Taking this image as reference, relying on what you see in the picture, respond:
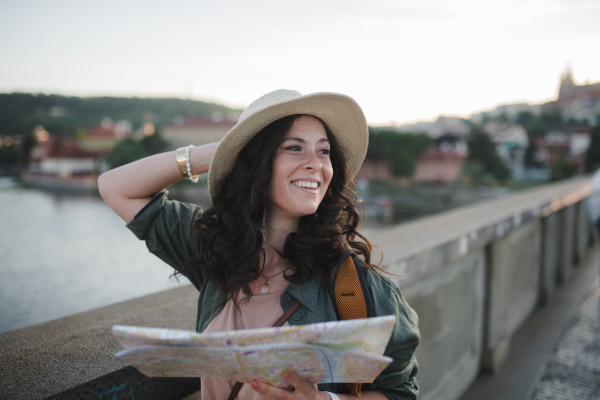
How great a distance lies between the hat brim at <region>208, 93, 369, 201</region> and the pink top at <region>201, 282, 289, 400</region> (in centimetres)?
43

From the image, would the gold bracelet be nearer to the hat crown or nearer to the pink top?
the hat crown

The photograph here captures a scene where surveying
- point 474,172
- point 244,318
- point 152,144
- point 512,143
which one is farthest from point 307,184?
point 512,143

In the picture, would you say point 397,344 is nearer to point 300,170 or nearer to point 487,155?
point 300,170

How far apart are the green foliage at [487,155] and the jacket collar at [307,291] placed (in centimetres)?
6797

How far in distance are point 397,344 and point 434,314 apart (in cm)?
148

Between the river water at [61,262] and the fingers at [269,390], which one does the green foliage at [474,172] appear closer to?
the river water at [61,262]

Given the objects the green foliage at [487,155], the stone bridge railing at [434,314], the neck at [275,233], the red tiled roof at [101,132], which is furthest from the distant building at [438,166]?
the neck at [275,233]

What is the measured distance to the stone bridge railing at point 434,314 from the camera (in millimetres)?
1151

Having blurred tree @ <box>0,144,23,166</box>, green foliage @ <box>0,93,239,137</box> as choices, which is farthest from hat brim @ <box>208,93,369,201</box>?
green foliage @ <box>0,93,239,137</box>

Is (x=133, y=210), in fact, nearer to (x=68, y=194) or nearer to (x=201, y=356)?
(x=201, y=356)

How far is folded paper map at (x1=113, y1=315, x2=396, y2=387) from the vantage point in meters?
0.78

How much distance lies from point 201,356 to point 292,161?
0.70 m

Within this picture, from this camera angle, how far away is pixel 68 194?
34.1ft

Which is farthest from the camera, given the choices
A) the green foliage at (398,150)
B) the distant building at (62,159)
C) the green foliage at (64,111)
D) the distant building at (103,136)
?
the green foliage at (398,150)
